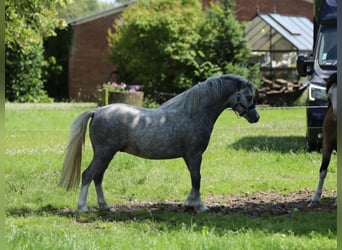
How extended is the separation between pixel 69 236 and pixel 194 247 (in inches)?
47.4

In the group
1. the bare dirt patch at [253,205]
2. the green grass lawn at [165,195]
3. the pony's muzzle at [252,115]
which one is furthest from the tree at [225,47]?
the pony's muzzle at [252,115]

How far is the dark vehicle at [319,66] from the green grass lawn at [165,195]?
52 centimetres

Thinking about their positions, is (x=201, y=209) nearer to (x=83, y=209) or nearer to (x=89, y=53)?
(x=83, y=209)

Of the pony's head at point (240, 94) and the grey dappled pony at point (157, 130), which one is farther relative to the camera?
the pony's head at point (240, 94)

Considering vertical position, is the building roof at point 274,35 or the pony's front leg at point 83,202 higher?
the building roof at point 274,35

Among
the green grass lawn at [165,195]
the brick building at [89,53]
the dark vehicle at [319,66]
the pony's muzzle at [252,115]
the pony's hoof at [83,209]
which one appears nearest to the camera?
the green grass lawn at [165,195]

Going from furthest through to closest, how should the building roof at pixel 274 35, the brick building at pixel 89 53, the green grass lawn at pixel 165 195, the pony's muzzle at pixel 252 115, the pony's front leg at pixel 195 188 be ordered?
the brick building at pixel 89 53 → the building roof at pixel 274 35 → the pony's muzzle at pixel 252 115 → the pony's front leg at pixel 195 188 → the green grass lawn at pixel 165 195

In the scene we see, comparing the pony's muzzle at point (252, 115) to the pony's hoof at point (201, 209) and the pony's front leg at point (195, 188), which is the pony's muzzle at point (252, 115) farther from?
the pony's hoof at point (201, 209)

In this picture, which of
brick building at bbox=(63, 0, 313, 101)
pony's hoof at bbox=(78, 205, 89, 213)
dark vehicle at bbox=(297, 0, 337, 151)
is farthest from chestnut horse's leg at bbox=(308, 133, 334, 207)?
brick building at bbox=(63, 0, 313, 101)

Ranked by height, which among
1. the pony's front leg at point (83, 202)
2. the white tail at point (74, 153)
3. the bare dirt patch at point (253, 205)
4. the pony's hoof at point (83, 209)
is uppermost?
the white tail at point (74, 153)

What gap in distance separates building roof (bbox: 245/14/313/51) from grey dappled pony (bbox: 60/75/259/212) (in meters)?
21.9

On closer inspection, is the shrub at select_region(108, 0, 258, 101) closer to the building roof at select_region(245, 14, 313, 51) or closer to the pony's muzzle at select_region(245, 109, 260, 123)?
the building roof at select_region(245, 14, 313, 51)

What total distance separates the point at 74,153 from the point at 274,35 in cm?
2375

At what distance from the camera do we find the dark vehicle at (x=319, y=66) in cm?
1149
